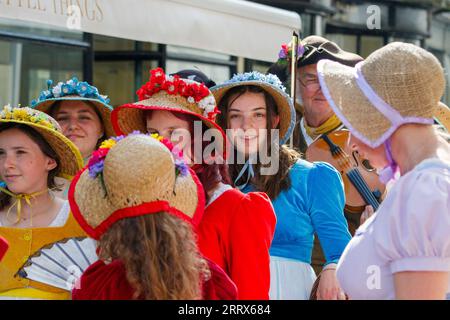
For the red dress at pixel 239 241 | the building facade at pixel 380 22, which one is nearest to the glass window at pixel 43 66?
the red dress at pixel 239 241

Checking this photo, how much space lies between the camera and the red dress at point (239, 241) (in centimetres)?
295

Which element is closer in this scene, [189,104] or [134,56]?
[189,104]

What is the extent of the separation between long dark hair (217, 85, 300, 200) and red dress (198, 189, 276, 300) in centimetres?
71

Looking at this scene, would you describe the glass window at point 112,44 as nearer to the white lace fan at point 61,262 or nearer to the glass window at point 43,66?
the glass window at point 43,66

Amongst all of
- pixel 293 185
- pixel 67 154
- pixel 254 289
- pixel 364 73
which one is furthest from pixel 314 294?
pixel 364 73

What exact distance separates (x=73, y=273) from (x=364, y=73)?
1449 mm

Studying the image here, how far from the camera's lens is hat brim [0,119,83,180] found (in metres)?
3.87

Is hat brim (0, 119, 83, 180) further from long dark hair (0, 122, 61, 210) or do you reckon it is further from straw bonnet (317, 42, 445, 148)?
straw bonnet (317, 42, 445, 148)

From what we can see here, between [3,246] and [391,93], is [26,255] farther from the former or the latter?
[391,93]

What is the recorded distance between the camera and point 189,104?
3414 mm

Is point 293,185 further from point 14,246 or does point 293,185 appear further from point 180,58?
point 180,58

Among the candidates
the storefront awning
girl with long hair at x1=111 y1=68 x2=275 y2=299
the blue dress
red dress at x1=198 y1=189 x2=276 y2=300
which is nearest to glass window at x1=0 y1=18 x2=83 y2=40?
the storefront awning

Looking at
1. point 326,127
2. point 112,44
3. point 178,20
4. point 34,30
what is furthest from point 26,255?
point 112,44

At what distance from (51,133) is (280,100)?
0.99 meters
